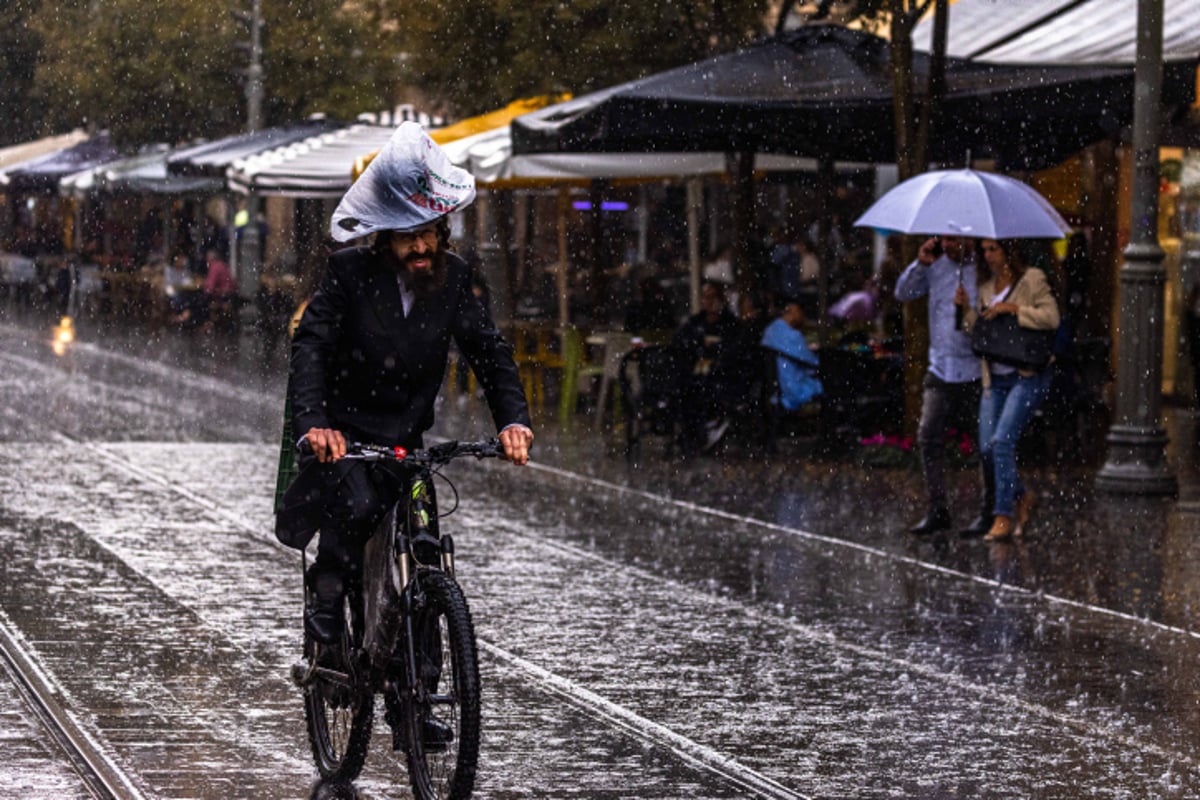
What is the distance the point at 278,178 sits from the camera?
3016cm

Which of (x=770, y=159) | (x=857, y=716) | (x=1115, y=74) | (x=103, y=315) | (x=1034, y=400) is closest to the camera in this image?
(x=857, y=716)

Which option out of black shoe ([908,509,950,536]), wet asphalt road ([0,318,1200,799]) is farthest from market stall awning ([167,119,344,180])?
black shoe ([908,509,950,536])

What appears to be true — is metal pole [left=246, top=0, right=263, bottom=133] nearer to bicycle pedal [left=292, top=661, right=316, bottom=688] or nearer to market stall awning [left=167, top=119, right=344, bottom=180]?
market stall awning [left=167, top=119, right=344, bottom=180]

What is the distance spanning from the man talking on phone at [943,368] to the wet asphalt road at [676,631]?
355mm

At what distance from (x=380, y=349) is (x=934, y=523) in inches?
278

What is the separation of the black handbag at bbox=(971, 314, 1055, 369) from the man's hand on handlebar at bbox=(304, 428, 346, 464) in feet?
23.4

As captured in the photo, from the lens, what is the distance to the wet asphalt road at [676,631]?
22.8 ft

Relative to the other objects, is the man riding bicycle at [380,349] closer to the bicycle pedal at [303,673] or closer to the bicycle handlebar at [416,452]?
the bicycle handlebar at [416,452]

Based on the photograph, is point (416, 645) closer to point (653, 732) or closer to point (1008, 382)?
point (653, 732)

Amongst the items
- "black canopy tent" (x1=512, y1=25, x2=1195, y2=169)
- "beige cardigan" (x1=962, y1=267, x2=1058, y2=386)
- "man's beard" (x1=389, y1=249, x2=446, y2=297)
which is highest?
"black canopy tent" (x1=512, y1=25, x2=1195, y2=169)

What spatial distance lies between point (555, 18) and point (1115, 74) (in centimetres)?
1131

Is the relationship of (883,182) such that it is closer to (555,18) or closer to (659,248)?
(555,18)

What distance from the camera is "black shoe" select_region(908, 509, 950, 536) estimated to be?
12.8 meters

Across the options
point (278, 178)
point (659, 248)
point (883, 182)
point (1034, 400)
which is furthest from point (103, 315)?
→ point (1034, 400)
